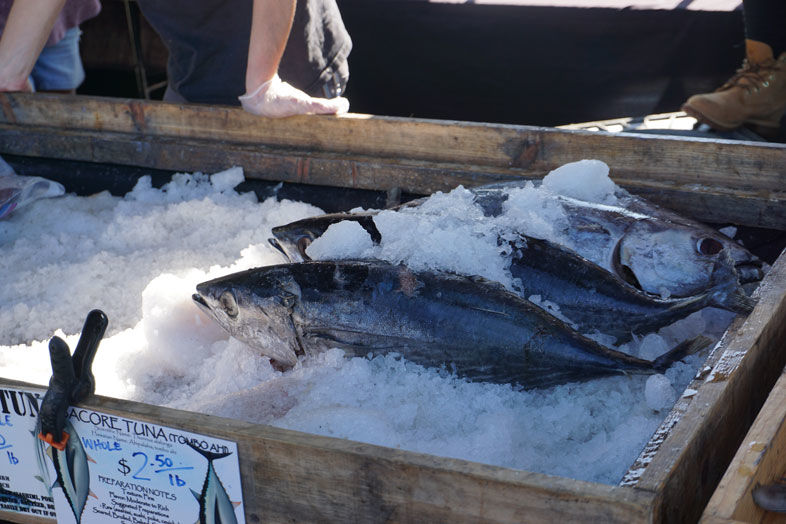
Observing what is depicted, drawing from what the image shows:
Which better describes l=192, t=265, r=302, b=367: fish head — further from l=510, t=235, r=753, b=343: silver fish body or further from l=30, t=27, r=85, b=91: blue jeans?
l=30, t=27, r=85, b=91: blue jeans

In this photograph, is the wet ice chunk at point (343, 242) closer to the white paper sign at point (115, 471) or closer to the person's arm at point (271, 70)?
the white paper sign at point (115, 471)

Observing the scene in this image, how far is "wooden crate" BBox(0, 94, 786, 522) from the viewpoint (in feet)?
3.74

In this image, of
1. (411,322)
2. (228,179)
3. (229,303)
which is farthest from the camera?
(228,179)

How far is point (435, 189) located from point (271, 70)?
2.49ft

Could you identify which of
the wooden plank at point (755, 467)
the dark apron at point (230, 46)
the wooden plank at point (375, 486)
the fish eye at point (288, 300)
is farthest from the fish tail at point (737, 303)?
the dark apron at point (230, 46)

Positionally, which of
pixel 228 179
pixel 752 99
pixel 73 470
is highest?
pixel 73 470

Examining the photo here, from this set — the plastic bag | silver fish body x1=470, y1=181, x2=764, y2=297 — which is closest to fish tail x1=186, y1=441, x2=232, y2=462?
silver fish body x1=470, y1=181, x2=764, y2=297

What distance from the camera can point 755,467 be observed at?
111 cm

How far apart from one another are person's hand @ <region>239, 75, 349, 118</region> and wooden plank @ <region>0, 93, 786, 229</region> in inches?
1.6

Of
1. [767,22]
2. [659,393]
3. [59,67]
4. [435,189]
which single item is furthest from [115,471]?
[767,22]

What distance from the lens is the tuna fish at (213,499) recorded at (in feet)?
4.26

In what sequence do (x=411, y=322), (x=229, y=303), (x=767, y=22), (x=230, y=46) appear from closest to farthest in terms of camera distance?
(x=411, y=322)
(x=229, y=303)
(x=230, y=46)
(x=767, y=22)

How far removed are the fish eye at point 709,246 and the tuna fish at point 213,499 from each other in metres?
1.24

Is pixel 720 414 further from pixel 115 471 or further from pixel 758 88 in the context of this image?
pixel 758 88
